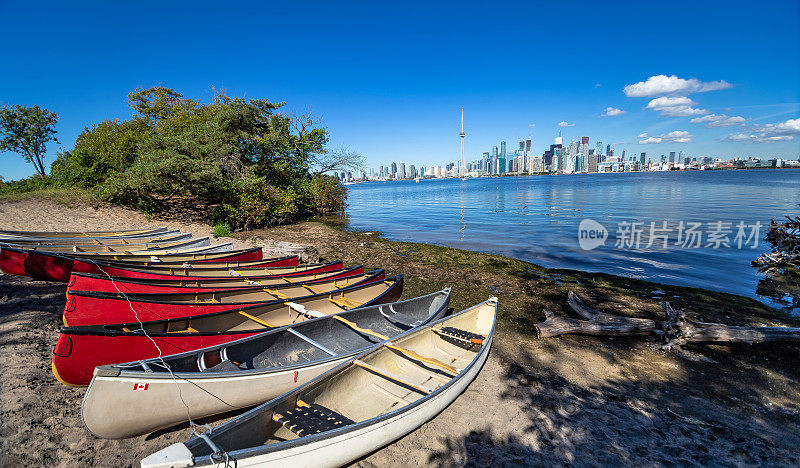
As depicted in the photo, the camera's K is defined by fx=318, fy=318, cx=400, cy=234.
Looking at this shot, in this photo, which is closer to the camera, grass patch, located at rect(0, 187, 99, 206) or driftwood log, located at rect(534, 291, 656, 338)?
driftwood log, located at rect(534, 291, 656, 338)

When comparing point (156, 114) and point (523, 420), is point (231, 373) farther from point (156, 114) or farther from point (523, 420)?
point (156, 114)

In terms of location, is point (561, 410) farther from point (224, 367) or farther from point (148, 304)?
point (148, 304)

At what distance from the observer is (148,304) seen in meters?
5.76

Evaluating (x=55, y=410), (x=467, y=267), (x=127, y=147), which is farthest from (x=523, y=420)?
(x=127, y=147)

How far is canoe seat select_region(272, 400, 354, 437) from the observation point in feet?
11.7

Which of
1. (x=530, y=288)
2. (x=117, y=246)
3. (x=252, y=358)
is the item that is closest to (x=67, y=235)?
(x=117, y=246)

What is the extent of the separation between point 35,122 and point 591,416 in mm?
50906

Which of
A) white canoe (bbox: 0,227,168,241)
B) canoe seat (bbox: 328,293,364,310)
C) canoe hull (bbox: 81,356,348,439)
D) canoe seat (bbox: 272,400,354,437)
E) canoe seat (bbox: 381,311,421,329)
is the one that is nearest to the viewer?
canoe hull (bbox: 81,356,348,439)

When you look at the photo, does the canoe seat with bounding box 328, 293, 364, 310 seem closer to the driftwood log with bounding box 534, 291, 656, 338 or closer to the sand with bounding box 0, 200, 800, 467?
the sand with bounding box 0, 200, 800, 467

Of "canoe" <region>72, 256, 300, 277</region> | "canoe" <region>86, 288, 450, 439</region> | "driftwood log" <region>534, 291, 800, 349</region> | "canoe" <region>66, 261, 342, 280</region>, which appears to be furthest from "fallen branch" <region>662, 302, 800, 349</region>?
"canoe" <region>72, 256, 300, 277</region>

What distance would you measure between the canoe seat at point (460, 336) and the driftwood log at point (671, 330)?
89.8 inches

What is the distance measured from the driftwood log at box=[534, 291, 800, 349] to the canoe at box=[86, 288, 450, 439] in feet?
15.5

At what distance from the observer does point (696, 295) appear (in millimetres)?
10438

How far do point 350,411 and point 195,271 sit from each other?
6887 millimetres
